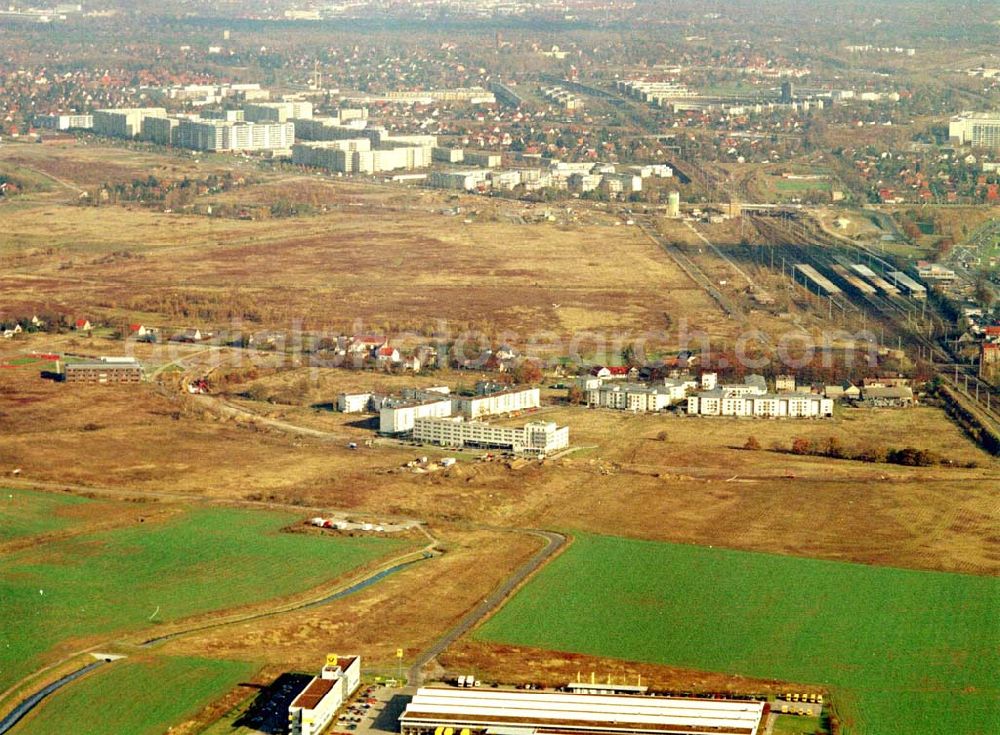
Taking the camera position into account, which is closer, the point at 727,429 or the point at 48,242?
the point at 727,429

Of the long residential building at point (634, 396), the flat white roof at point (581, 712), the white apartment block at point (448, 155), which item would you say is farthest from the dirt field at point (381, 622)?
the white apartment block at point (448, 155)

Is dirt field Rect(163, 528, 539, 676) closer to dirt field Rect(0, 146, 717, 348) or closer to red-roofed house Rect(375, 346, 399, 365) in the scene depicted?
red-roofed house Rect(375, 346, 399, 365)

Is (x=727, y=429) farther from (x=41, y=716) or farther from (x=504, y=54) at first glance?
(x=504, y=54)

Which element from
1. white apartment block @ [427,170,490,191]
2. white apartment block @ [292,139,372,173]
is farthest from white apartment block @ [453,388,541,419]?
white apartment block @ [292,139,372,173]

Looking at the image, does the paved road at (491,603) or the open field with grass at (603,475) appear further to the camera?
the open field with grass at (603,475)

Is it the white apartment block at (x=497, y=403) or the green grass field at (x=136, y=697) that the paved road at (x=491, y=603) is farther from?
the white apartment block at (x=497, y=403)

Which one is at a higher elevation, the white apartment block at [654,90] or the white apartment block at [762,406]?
the white apartment block at [654,90]

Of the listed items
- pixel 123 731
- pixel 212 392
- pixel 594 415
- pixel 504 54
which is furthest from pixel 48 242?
pixel 504 54
